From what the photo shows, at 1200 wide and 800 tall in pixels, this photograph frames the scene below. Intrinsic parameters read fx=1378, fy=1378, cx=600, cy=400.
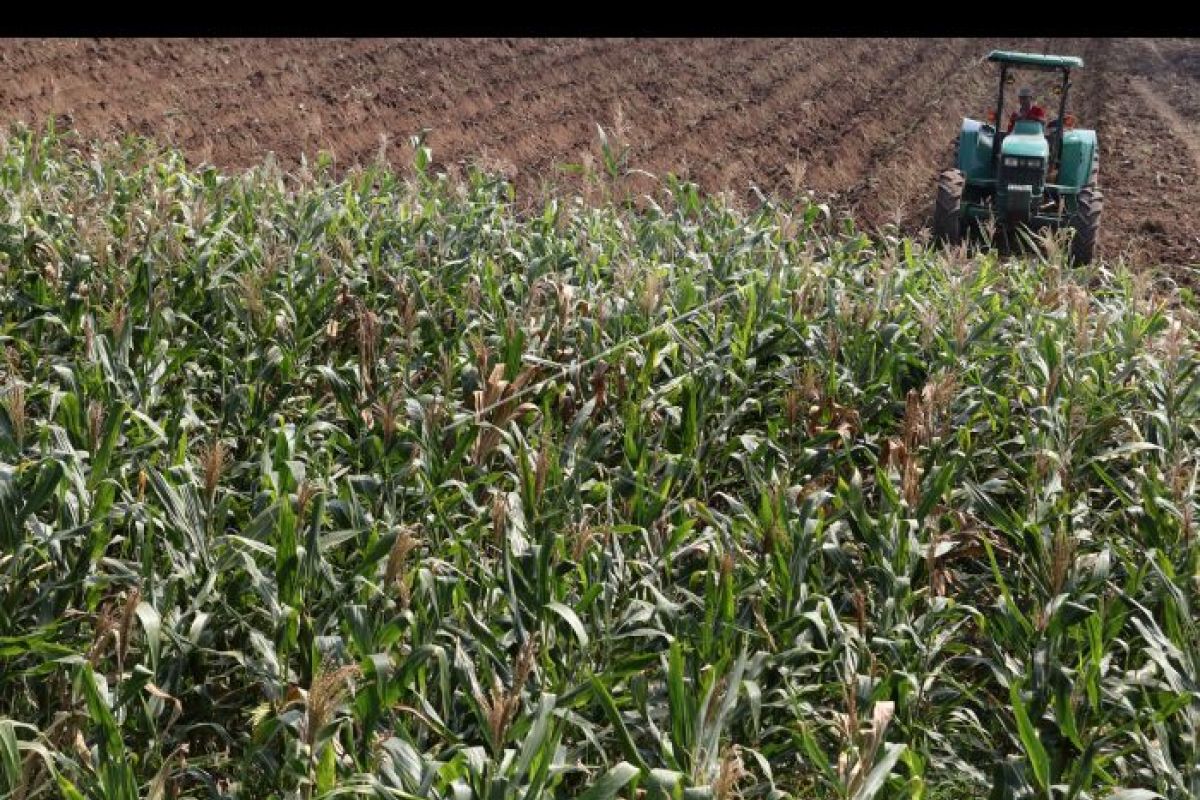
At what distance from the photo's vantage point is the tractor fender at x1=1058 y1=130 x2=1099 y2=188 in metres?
11.6

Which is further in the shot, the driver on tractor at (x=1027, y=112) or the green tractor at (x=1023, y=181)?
the driver on tractor at (x=1027, y=112)

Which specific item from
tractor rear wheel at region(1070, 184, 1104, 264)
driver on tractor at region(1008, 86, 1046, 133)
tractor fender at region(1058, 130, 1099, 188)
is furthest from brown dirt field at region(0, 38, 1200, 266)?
driver on tractor at region(1008, 86, 1046, 133)

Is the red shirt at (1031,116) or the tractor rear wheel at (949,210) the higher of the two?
the red shirt at (1031,116)

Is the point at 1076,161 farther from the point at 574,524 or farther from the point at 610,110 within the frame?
the point at 574,524

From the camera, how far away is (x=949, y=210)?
11273 mm

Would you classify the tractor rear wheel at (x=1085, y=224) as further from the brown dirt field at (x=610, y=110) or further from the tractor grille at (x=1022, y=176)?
the brown dirt field at (x=610, y=110)

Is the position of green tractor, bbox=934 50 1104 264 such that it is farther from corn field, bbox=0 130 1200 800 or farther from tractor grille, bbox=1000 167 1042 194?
corn field, bbox=0 130 1200 800

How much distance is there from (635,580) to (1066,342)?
7.82 ft

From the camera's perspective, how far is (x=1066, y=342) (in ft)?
18.3

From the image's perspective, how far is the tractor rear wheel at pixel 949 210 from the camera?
1130 cm

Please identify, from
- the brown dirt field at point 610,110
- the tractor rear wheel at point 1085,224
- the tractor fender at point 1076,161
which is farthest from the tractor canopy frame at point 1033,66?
the brown dirt field at point 610,110

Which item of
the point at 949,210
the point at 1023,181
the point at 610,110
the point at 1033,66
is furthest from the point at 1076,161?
the point at 610,110

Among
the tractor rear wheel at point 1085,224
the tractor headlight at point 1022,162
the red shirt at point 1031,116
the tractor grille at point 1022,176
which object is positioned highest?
the red shirt at point 1031,116
